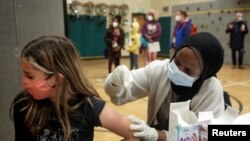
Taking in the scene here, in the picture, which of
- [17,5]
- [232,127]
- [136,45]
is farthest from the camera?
[136,45]

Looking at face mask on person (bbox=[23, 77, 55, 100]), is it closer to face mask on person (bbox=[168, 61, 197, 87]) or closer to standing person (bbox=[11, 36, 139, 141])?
standing person (bbox=[11, 36, 139, 141])

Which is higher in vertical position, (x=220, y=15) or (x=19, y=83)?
(x=220, y=15)

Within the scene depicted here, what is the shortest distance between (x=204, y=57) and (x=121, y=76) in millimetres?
487

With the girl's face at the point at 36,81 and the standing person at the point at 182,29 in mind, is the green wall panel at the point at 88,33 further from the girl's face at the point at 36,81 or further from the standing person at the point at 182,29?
the girl's face at the point at 36,81

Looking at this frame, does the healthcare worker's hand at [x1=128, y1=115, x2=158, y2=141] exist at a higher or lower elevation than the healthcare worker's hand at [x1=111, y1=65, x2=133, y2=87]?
lower

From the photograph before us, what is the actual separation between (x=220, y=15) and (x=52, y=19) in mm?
8500

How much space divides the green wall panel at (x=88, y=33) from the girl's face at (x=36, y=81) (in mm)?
9370

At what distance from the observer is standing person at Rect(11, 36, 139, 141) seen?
118 cm

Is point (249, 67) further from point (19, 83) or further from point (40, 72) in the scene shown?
point (40, 72)

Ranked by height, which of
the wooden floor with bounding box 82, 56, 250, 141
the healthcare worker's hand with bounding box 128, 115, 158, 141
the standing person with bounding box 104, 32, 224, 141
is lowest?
the wooden floor with bounding box 82, 56, 250, 141

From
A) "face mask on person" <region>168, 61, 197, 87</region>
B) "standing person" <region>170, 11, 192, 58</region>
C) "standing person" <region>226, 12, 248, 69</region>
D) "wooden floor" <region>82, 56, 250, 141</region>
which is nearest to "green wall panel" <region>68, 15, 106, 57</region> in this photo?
"wooden floor" <region>82, 56, 250, 141</region>

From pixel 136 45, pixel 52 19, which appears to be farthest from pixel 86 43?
pixel 52 19

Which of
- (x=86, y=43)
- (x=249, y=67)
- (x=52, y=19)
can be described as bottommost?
(x=249, y=67)

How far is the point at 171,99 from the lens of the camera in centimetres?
171
